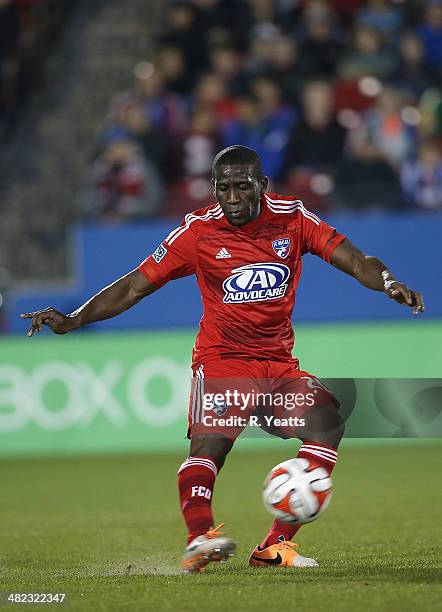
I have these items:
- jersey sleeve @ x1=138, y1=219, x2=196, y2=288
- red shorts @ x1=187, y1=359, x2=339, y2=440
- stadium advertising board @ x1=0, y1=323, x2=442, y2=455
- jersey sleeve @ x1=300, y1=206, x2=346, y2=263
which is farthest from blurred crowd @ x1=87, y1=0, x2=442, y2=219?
red shorts @ x1=187, y1=359, x2=339, y2=440

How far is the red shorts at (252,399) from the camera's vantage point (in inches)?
255

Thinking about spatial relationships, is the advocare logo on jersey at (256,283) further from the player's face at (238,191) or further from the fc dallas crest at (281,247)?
the player's face at (238,191)

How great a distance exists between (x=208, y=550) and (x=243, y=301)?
54.1 inches

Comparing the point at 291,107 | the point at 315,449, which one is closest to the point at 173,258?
the point at 315,449

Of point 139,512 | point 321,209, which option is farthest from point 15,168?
point 139,512

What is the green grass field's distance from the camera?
5.73 meters

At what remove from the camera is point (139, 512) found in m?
9.45

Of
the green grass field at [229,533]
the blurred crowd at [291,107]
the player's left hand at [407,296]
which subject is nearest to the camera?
the green grass field at [229,533]

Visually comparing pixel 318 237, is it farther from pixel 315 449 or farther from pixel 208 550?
pixel 208 550

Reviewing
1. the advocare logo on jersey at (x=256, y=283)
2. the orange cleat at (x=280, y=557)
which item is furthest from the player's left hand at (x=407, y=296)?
the orange cleat at (x=280, y=557)

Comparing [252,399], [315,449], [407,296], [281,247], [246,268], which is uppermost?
[281,247]

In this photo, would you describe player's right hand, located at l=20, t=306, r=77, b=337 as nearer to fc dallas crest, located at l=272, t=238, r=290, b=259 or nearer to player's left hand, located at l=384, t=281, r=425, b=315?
fc dallas crest, located at l=272, t=238, r=290, b=259

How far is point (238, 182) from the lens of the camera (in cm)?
645

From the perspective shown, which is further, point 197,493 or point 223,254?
point 223,254
